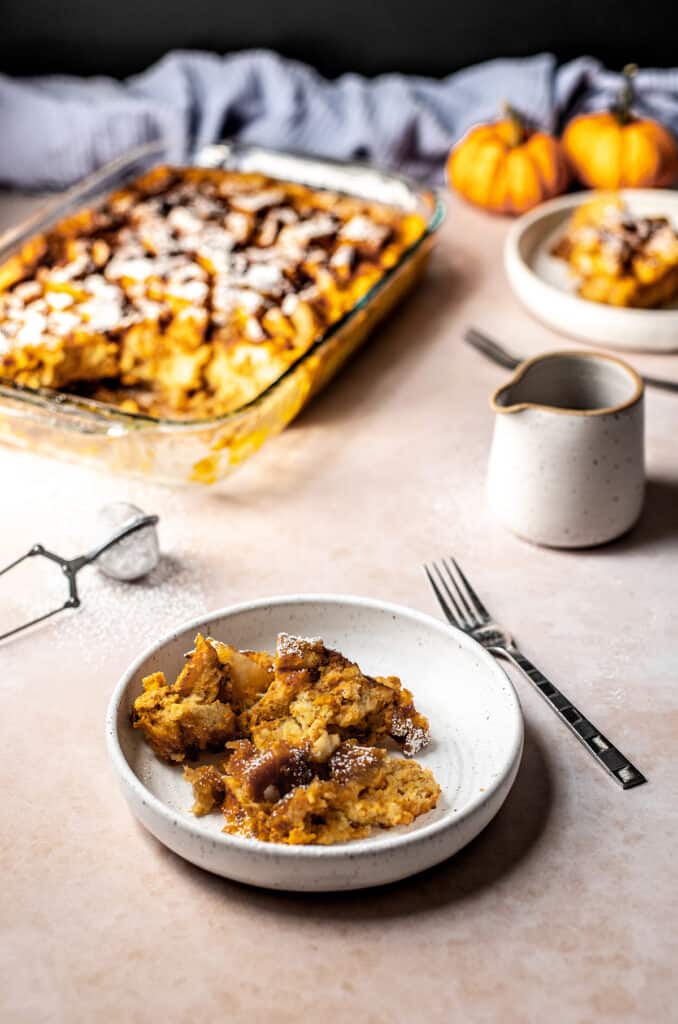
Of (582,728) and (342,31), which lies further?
(342,31)

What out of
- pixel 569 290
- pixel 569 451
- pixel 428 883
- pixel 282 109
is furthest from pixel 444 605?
pixel 282 109

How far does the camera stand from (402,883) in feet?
3.05

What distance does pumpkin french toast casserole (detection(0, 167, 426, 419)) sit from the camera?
5.05ft

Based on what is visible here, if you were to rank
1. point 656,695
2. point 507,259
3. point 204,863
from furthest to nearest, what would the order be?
1. point 507,259
2. point 656,695
3. point 204,863

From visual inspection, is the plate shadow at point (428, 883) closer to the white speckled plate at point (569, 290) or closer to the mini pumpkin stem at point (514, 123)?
the white speckled plate at point (569, 290)

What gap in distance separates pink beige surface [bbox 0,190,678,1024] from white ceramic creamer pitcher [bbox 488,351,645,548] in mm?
40

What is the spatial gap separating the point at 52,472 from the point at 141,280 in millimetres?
328

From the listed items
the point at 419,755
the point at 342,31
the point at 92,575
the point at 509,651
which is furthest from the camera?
the point at 342,31

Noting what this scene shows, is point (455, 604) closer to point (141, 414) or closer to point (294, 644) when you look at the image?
point (294, 644)

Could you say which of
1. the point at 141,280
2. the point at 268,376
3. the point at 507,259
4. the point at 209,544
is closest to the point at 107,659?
the point at 209,544

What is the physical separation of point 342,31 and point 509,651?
1.61 m

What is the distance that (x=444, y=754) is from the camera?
3.32 feet

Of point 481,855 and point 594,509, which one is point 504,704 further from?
point 594,509

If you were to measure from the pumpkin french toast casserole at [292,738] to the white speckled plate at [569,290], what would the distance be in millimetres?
824
